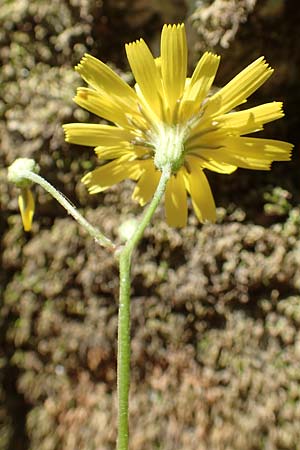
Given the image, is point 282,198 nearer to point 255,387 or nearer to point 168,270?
point 168,270

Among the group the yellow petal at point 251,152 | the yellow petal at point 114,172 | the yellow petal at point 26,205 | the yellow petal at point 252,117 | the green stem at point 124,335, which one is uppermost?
the yellow petal at point 26,205

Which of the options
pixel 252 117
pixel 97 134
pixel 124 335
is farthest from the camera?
pixel 97 134

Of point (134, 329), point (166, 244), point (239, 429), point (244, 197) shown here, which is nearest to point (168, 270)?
point (166, 244)

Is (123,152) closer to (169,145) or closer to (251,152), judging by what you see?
(169,145)

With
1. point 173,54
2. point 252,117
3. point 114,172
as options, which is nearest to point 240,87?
point 252,117

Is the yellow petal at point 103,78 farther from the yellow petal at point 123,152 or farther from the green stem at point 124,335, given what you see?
the green stem at point 124,335

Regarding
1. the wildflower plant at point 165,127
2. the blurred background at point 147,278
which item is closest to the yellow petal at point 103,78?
the wildflower plant at point 165,127
